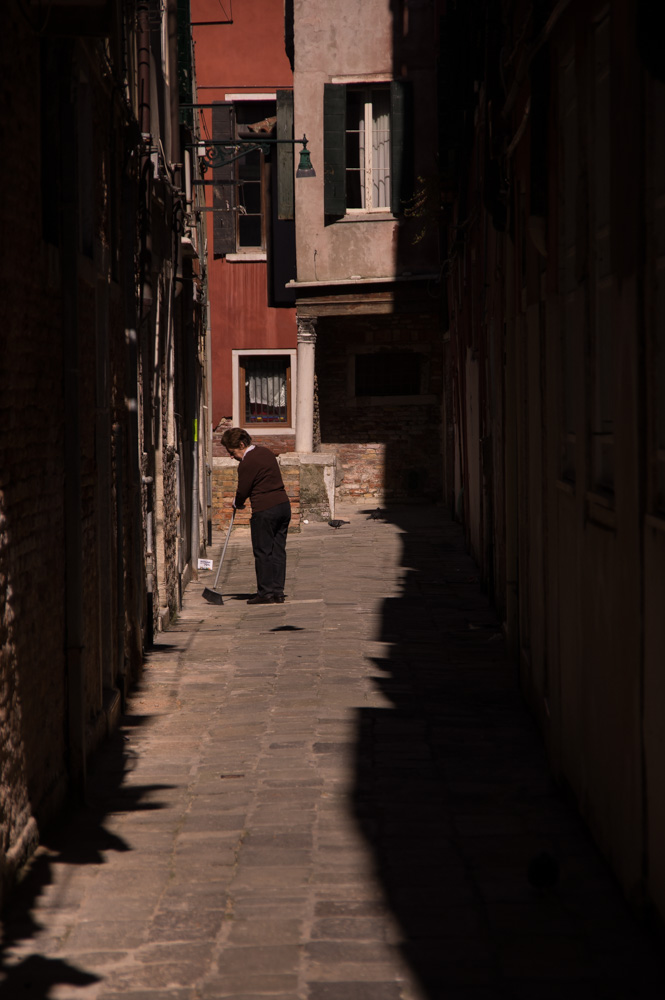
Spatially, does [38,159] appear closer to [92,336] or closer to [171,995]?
[92,336]

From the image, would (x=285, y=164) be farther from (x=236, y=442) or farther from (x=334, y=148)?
(x=236, y=442)

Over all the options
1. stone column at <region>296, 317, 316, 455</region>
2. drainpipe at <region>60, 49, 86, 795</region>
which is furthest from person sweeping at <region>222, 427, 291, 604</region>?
stone column at <region>296, 317, 316, 455</region>

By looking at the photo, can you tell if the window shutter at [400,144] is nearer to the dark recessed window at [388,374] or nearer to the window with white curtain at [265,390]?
the dark recessed window at [388,374]

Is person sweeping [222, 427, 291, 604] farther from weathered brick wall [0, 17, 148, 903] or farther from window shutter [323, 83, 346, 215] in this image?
window shutter [323, 83, 346, 215]

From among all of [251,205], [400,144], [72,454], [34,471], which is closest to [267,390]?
[251,205]

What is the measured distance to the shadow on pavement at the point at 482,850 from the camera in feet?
13.6

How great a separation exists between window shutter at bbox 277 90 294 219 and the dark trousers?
10185 millimetres

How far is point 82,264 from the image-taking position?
276 inches

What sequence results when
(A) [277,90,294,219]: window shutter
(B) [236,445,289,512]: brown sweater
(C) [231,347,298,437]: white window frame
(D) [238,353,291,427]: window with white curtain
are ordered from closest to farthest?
(B) [236,445,289,512]: brown sweater, (A) [277,90,294,219]: window shutter, (C) [231,347,298,437]: white window frame, (D) [238,353,291,427]: window with white curtain

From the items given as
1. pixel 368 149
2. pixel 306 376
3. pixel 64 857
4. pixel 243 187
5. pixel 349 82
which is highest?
pixel 349 82

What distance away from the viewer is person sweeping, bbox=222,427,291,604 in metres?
13.2

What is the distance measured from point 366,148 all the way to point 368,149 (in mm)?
39

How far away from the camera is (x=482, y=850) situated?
215 inches

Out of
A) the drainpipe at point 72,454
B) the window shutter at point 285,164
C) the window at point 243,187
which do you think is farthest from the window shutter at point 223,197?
the drainpipe at point 72,454
